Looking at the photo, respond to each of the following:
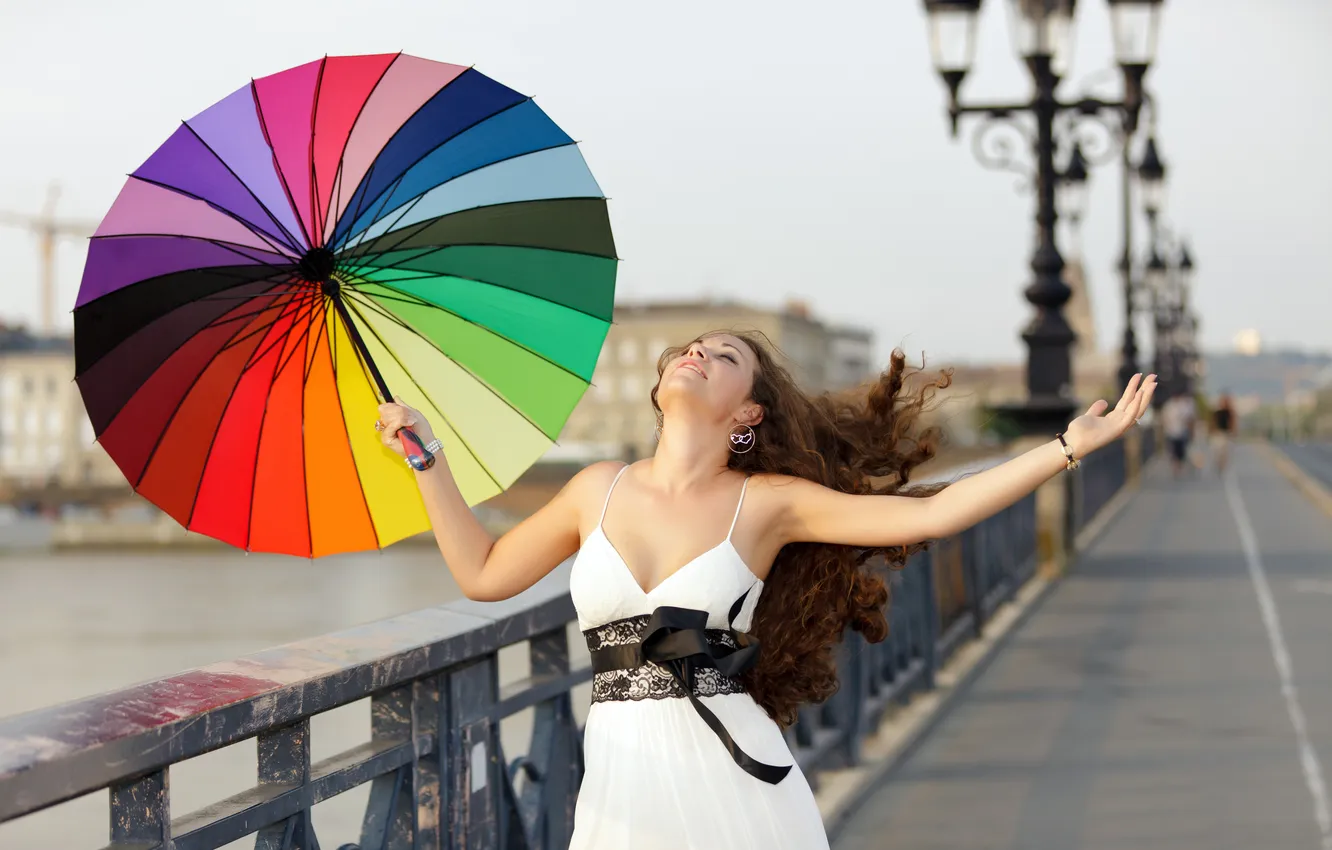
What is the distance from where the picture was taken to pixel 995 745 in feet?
25.8

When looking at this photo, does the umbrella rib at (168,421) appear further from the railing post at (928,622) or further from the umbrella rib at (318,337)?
the railing post at (928,622)

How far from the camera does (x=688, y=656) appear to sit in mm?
2967

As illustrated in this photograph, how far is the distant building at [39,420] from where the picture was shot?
16625 centimetres

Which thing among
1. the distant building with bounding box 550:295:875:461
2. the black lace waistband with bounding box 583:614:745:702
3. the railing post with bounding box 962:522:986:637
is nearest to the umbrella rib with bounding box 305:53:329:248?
the black lace waistband with bounding box 583:614:745:702

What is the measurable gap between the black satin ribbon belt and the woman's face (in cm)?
42

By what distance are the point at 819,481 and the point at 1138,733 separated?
211 inches

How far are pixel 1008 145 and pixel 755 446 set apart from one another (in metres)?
12.1

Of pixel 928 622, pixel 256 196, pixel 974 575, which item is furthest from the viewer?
pixel 974 575

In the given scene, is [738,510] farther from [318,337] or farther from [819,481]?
[318,337]

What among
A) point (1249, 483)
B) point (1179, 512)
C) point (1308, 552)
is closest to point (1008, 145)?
point (1308, 552)

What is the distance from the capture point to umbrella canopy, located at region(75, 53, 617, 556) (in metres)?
3.30

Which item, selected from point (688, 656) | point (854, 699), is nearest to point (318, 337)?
point (688, 656)

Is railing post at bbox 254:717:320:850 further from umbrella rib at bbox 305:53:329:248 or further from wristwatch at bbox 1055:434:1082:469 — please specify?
wristwatch at bbox 1055:434:1082:469

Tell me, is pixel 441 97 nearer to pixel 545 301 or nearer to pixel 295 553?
pixel 545 301
